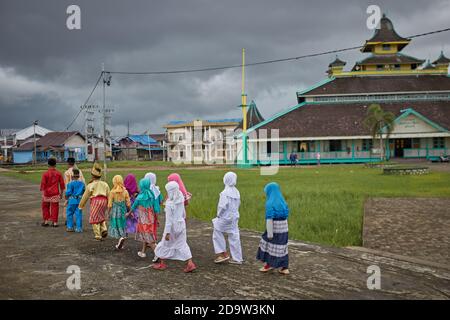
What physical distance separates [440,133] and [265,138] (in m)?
14.8

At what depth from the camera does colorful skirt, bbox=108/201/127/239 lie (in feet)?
24.4

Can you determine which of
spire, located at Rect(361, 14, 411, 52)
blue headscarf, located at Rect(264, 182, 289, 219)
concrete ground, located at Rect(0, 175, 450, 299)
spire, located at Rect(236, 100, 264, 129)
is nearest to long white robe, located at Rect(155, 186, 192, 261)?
concrete ground, located at Rect(0, 175, 450, 299)

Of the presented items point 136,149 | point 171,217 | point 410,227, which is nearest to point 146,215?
point 171,217

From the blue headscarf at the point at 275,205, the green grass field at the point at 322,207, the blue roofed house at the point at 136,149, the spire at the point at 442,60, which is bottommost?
the green grass field at the point at 322,207

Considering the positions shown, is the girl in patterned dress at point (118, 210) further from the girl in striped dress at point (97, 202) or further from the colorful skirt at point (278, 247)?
the colorful skirt at point (278, 247)

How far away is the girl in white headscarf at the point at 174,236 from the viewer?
597cm

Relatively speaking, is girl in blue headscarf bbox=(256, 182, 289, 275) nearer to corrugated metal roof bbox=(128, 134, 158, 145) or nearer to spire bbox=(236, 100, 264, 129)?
spire bbox=(236, 100, 264, 129)

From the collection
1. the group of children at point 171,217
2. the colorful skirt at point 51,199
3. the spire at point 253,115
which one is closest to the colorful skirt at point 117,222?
the group of children at point 171,217

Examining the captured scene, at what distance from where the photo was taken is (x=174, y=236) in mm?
6035

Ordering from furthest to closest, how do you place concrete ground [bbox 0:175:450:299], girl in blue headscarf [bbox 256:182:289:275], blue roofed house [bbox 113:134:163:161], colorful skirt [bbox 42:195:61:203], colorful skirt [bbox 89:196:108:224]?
blue roofed house [bbox 113:134:163:161], colorful skirt [bbox 42:195:61:203], colorful skirt [bbox 89:196:108:224], girl in blue headscarf [bbox 256:182:289:275], concrete ground [bbox 0:175:450:299]

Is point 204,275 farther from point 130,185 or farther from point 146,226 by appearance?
point 130,185

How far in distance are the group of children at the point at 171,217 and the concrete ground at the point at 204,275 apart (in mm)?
242

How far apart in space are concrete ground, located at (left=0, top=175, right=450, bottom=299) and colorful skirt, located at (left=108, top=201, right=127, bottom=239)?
29 centimetres
